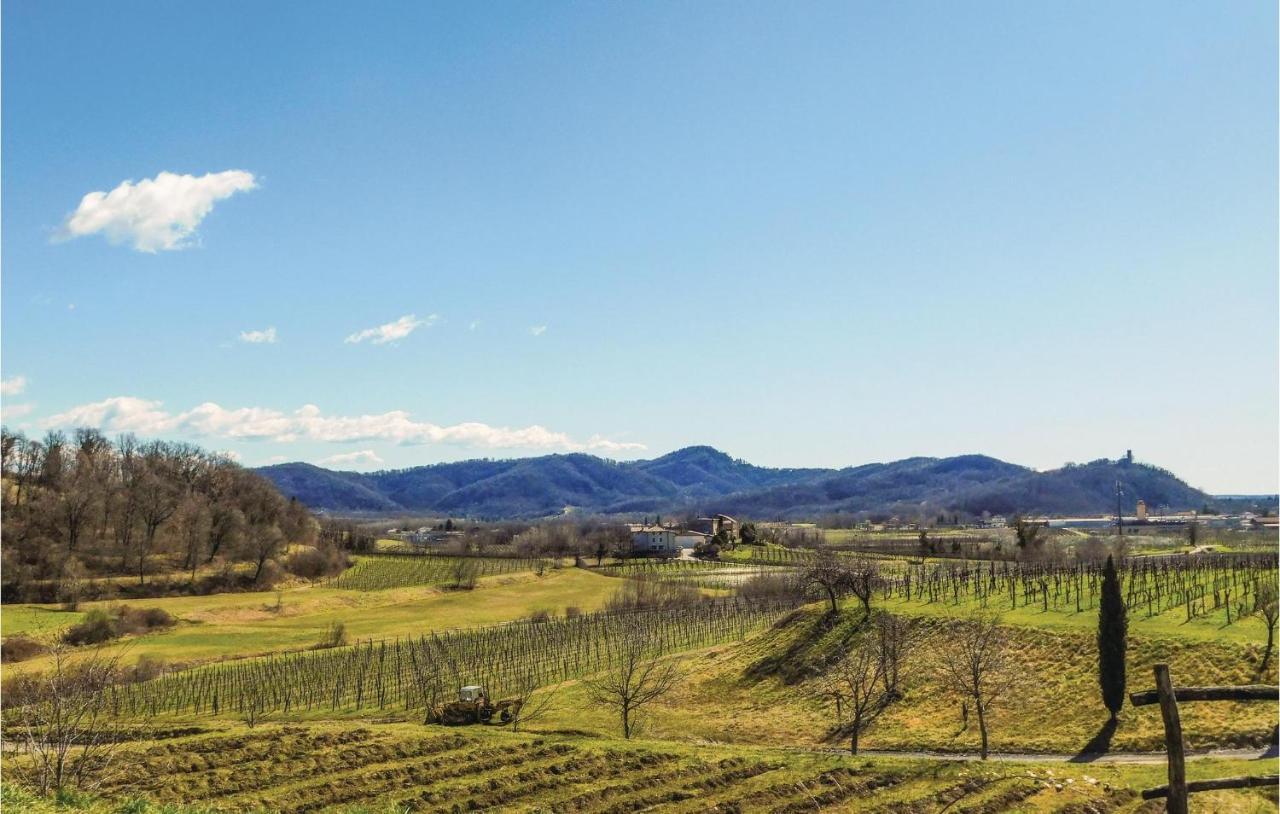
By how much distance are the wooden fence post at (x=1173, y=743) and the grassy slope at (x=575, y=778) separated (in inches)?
403

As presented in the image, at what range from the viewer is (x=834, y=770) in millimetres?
29188

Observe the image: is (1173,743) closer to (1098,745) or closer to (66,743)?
(1098,745)

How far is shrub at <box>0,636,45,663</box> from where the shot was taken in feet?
241

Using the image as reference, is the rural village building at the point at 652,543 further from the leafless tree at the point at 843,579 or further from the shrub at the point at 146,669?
the shrub at the point at 146,669

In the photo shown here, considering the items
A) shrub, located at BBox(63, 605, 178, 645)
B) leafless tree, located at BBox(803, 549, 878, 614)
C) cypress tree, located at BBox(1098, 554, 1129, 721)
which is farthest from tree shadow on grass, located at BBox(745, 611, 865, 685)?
shrub, located at BBox(63, 605, 178, 645)

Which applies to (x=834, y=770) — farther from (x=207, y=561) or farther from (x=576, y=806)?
(x=207, y=561)

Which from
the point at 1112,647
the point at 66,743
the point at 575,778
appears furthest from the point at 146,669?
the point at 1112,647

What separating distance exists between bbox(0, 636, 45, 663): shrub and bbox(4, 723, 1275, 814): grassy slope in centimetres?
5109

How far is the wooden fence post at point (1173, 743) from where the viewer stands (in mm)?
15148

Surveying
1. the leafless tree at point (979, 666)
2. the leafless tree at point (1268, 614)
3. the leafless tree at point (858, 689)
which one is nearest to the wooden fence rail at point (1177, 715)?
the leafless tree at point (979, 666)

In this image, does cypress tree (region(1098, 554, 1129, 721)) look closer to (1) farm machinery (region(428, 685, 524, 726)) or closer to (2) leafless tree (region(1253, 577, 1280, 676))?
(2) leafless tree (region(1253, 577, 1280, 676))

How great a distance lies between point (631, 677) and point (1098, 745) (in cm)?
2692

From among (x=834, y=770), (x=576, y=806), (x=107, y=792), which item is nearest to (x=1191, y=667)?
(x=834, y=770)

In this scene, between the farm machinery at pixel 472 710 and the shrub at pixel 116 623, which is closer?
the farm machinery at pixel 472 710
